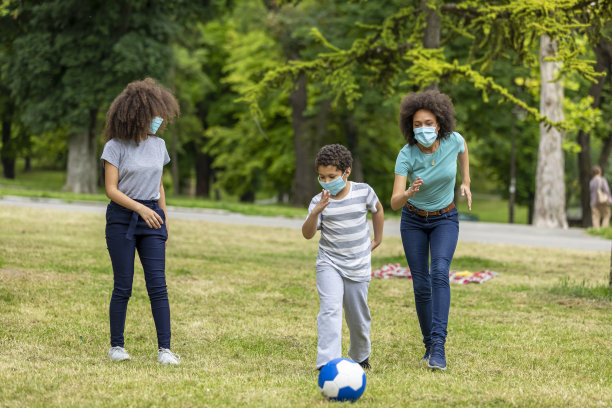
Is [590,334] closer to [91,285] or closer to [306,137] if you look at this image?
[91,285]

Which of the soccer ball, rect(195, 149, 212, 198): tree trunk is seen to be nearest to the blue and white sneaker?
the soccer ball

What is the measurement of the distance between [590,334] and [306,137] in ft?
81.1

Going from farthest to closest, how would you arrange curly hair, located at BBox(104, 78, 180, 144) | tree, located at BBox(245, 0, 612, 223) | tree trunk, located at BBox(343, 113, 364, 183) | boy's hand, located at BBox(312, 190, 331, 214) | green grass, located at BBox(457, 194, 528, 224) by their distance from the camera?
1. green grass, located at BBox(457, 194, 528, 224)
2. tree trunk, located at BBox(343, 113, 364, 183)
3. tree, located at BBox(245, 0, 612, 223)
4. curly hair, located at BBox(104, 78, 180, 144)
5. boy's hand, located at BBox(312, 190, 331, 214)

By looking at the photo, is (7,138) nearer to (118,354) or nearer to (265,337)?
(265,337)

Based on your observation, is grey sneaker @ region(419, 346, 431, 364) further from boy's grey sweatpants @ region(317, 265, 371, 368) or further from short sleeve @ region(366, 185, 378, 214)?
short sleeve @ region(366, 185, 378, 214)

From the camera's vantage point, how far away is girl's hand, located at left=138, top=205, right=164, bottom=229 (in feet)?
18.7

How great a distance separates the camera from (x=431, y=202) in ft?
20.0

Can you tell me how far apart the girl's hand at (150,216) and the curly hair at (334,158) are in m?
1.20

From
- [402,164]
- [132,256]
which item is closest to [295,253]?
[402,164]

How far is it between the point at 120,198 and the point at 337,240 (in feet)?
4.99

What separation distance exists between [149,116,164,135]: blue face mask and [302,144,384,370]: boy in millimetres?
1199

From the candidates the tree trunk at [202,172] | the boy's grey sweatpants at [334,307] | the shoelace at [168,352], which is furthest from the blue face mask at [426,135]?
the tree trunk at [202,172]

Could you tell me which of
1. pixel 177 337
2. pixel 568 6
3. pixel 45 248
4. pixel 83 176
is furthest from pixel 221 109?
pixel 177 337

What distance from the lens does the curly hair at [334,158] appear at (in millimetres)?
5477
